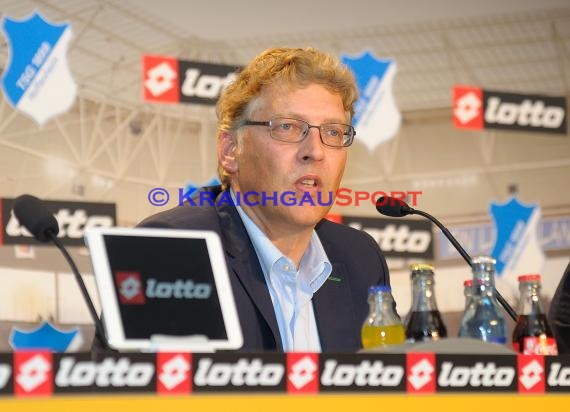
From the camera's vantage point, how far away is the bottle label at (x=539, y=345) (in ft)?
4.92

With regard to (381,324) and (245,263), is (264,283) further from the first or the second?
(381,324)

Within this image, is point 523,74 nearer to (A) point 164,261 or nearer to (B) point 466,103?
(B) point 466,103

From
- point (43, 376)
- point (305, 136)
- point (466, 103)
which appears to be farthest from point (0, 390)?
point (466, 103)

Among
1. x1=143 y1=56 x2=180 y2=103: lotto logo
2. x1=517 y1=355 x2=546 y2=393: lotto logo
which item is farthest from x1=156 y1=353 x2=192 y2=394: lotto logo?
x1=143 y1=56 x2=180 y2=103: lotto logo

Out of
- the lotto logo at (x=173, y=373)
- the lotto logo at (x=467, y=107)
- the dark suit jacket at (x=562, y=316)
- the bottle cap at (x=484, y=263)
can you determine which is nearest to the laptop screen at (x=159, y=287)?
the lotto logo at (x=173, y=373)

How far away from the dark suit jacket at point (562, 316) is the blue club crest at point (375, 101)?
225 cm

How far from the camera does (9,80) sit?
11.8 ft

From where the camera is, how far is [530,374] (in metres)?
1.17

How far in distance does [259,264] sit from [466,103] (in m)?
2.65

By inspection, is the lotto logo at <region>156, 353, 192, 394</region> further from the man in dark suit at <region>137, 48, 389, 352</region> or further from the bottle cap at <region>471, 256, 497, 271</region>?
the man in dark suit at <region>137, 48, 389, 352</region>

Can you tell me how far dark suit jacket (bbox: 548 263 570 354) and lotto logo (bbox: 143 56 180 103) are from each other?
2.12 m

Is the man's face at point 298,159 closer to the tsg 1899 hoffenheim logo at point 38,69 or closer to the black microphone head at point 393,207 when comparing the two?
the black microphone head at point 393,207

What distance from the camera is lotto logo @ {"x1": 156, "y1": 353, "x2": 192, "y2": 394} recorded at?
1.04 metres

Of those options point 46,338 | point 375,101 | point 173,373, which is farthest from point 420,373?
point 375,101
